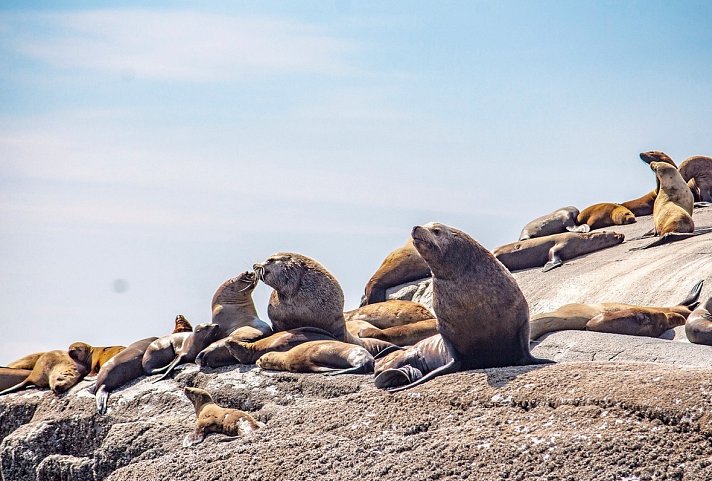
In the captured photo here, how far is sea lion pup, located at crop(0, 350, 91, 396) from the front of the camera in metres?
11.5

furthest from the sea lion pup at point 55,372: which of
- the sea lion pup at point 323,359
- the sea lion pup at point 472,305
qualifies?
the sea lion pup at point 472,305

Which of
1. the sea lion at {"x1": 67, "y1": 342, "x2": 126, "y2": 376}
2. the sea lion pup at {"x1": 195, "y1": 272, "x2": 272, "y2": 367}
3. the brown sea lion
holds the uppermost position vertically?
the sea lion pup at {"x1": 195, "y1": 272, "x2": 272, "y2": 367}

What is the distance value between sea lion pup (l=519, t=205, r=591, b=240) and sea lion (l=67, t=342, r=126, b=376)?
372 inches

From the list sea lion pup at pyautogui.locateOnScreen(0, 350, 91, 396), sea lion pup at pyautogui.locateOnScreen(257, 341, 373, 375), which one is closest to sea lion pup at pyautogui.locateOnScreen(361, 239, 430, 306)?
sea lion pup at pyautogui.locateOnScreen(0, 350, 91, 396)

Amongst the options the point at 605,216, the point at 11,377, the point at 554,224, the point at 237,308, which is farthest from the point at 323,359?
the point at 605,216

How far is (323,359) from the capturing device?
9.34 m

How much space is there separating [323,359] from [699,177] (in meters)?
13.3

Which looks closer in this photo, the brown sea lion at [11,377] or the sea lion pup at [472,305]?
the sea lion pup at [472,305]

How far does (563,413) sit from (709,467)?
1.10 m

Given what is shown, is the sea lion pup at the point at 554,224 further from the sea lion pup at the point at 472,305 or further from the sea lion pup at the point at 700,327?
the sea lion pup at the point at 472,305

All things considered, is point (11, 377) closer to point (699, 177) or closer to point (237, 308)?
point (237, 308)

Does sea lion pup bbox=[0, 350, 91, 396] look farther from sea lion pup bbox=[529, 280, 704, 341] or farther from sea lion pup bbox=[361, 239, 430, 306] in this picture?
sea lion pup bbox=[361, 239, 430, 306]

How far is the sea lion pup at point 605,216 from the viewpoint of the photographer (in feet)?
64.3

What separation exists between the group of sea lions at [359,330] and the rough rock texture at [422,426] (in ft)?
0.89
